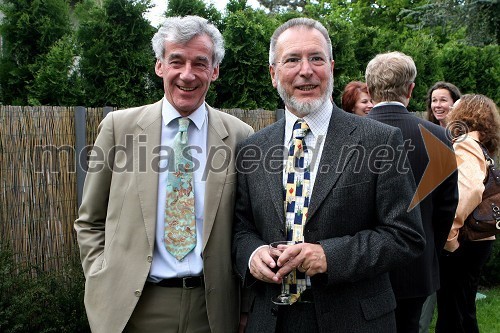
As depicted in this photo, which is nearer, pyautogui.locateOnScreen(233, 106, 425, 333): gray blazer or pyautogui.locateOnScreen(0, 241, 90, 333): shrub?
pyautogui.locateOnScreen(233, 106, 425, 333): gray blazer

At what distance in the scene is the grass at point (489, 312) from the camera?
6180mm

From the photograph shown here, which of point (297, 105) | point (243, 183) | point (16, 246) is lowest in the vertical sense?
point (16, 246)

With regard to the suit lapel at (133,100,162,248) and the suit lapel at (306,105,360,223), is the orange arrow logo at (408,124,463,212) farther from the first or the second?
the suit lapel at (133,100,162,248)

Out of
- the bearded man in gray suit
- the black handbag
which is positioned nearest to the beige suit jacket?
the bearded man in gray suit

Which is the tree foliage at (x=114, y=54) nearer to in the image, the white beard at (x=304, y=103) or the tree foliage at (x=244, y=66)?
the tree foliage at (x=244, y=66)

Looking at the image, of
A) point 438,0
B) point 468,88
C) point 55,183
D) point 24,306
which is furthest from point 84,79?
point 438,0

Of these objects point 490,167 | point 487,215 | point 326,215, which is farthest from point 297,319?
point 490,167

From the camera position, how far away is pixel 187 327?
8.95 feet

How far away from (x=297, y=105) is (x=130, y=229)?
1.02 meters

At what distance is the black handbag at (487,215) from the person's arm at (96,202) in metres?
2.89

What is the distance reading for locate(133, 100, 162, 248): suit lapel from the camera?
2676 mm

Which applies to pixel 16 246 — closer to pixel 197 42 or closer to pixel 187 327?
pixel 187 327

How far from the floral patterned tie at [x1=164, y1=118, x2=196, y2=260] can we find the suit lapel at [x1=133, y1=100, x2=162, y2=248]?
77 millimetres

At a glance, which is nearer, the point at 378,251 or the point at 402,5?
the point at 378,251
